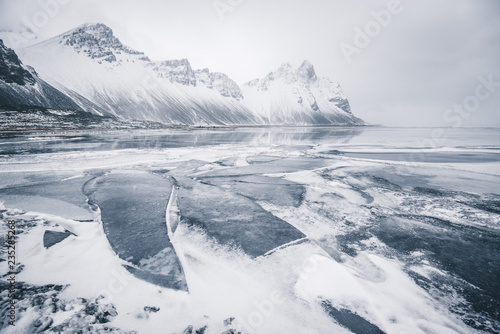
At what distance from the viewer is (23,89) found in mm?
75062

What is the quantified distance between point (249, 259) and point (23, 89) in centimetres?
10699

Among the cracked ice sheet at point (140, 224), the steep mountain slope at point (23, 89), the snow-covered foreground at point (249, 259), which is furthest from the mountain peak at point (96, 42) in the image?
the snow-covered foreground at point (249, 259)

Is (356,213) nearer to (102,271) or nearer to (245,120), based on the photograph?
(102,271)

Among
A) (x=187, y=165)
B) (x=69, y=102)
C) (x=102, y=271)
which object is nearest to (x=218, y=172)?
(x=187, y=165)

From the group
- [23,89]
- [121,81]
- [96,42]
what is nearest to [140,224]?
[23,89]

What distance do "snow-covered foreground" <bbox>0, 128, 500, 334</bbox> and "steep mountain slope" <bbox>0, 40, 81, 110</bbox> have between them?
89.9 m

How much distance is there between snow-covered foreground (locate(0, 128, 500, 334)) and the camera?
2771 mm

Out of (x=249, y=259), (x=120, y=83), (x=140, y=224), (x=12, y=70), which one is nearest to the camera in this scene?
(x=249, y=259)

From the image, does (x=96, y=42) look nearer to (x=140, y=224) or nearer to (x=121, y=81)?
(x=121, y=81)

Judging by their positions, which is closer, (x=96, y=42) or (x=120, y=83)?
(x=120, y=83)

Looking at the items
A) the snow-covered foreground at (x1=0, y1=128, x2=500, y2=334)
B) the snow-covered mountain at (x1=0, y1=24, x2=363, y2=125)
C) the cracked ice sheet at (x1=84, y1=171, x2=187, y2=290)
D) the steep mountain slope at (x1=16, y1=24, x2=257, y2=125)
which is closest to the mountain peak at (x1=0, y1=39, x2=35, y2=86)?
the snow-covered mountain at (x1=0, y1=24, x2=363, y2=125)

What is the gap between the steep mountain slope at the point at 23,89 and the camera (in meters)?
69.6

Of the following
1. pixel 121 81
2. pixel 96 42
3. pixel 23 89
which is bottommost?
pixel 23 89

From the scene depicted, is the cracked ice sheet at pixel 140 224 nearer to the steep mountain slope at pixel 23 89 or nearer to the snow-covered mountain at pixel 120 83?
the snow-covered mountain at pixel 120 83
